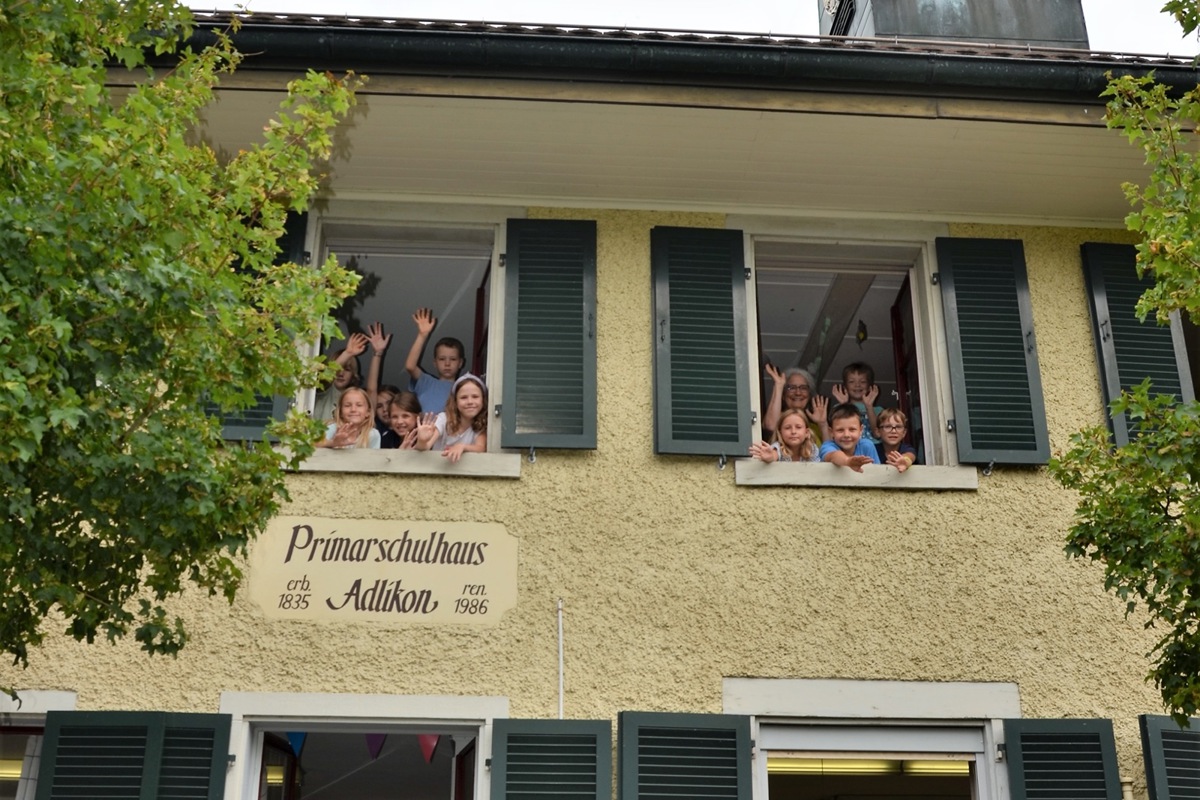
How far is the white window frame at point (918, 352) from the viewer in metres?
8.14

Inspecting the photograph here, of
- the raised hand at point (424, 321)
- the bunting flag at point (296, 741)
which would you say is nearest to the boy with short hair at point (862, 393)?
the raised hand at point (424, 321)

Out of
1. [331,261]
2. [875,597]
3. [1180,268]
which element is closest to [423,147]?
[331,261]

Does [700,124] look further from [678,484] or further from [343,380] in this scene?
[343,380]

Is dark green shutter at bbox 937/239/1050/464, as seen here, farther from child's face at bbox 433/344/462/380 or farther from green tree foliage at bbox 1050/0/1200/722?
child's face at bbox 433/344/462/380

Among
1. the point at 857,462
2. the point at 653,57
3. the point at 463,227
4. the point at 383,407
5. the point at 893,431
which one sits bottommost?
the point at 857,462

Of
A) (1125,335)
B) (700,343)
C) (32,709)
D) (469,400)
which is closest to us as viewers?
(32,709)

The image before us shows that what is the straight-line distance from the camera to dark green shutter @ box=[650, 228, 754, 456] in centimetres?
820

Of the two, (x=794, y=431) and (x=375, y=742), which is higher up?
(x=794, y=431)

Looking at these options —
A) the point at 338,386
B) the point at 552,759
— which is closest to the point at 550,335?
the point at 338,386

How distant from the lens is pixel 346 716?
7.39m

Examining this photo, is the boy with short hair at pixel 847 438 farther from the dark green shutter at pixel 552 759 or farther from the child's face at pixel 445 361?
the child's face at pixel 445 361

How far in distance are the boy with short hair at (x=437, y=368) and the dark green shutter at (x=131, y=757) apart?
2.39m

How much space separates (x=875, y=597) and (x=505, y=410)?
232 cm

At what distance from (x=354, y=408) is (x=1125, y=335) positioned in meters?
4.66
